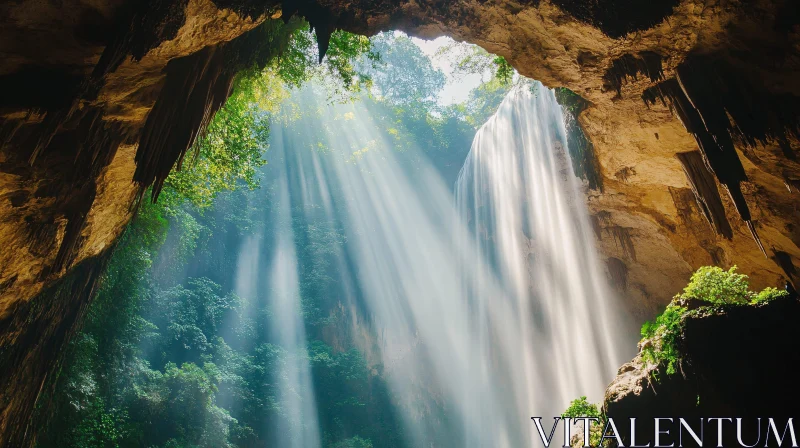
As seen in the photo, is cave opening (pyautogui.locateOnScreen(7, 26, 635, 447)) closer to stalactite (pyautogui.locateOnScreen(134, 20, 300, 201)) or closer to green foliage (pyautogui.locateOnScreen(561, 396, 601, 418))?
stalactite (pyautogui.locateOnScreen(134, 20, 300, 201))

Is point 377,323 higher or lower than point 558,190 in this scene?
lower

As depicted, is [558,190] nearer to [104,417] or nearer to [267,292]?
[104,417]

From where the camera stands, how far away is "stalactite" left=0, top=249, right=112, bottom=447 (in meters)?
5.32

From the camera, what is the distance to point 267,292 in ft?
76.4

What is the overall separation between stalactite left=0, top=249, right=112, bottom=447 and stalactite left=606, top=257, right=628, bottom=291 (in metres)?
12.9

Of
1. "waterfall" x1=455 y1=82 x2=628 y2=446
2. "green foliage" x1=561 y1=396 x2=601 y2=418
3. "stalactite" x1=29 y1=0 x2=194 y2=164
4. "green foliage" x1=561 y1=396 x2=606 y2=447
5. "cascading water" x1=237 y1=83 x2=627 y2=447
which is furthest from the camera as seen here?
"cascading water" x1=237 y1=83 x2=627 y2=447

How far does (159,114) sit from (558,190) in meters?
11.9

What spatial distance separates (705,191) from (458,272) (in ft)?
47.9

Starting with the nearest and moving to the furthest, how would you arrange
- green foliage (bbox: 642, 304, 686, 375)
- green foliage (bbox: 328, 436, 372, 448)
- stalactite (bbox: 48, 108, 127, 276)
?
green foliage (bbox: 642, 304, 686, 375) < stalactite (bbox: 48, 108, 127, 276) < green foliage (bbox: 328, 436, 372, 448)

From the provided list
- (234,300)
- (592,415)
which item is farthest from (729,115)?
(234,300)

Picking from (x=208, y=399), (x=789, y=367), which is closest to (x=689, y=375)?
(x=789, y=367)

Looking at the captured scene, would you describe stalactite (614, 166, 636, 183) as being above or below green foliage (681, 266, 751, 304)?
above

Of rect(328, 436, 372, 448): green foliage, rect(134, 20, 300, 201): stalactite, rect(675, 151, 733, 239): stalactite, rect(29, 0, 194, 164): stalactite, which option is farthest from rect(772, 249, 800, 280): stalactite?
rect(328, 436, 372, 448): green foliage

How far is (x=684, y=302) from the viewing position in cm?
528
